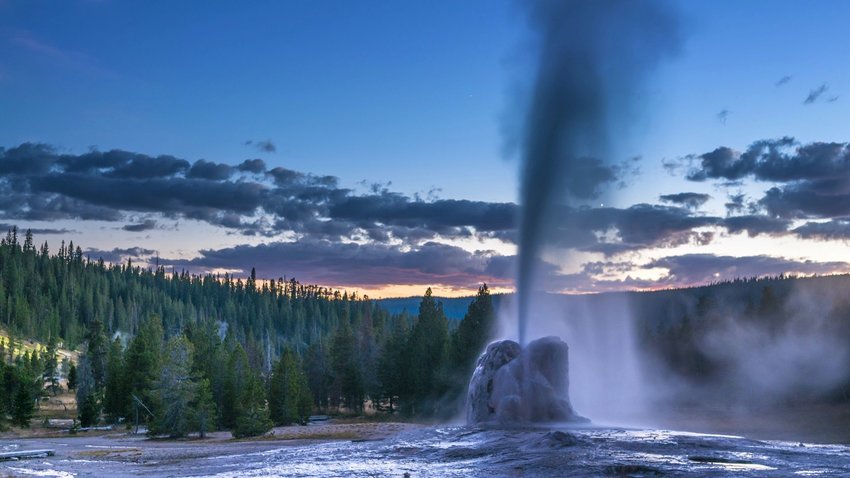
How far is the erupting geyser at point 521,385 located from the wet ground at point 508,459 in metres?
2.23

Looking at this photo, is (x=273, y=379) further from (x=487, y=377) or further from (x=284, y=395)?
(x=487, y=377)

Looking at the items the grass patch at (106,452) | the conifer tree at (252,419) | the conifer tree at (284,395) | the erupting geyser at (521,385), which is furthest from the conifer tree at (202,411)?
the erupting geyser at (521,385)

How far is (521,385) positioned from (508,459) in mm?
12798

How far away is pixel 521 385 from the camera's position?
40250 mm

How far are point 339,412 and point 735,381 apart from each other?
48.7 m

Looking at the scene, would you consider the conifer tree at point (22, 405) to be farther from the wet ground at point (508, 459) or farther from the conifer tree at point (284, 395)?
the wet ground at point (508, 459)

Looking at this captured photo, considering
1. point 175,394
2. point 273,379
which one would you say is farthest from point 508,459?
point 273,379

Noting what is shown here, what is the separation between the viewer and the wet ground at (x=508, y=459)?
2397 centimetres

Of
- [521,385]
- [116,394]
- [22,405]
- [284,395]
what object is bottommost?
[22,405]

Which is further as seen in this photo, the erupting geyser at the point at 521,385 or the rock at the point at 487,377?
the rock at the point at 487,377

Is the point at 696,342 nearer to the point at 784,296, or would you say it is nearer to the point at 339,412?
the point at 784,296

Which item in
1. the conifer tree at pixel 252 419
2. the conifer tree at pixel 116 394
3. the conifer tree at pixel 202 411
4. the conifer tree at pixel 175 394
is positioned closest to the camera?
the conifer tree at pixel 252 419

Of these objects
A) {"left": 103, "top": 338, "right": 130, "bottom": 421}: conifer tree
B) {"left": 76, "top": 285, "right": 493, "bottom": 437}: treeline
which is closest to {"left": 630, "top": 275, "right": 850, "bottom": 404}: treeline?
{"left": 76, "top": 285, "right": 493, "bottom": 437}: treeline

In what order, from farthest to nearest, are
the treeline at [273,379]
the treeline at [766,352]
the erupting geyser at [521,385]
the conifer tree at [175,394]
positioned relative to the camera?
the treeline at [766,352], the treeline at [273,379], the conifer tree at [175,394], the erupting geyser at [521,385]
